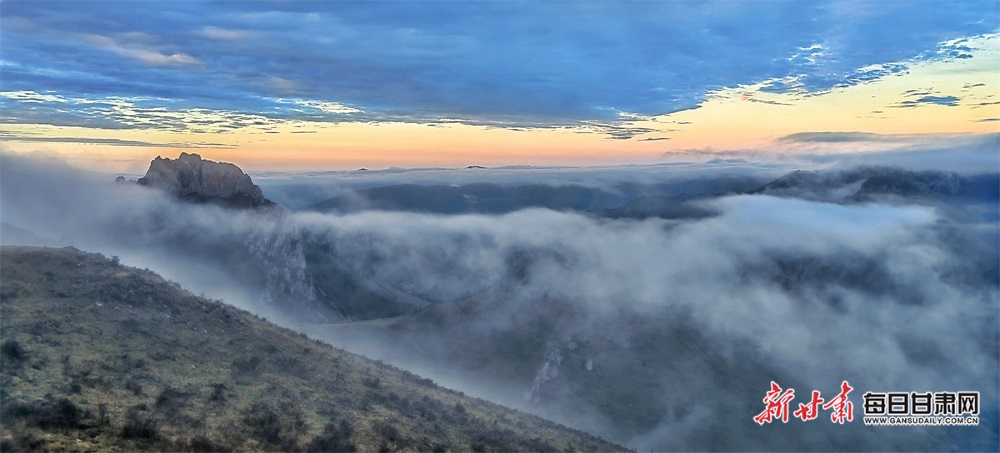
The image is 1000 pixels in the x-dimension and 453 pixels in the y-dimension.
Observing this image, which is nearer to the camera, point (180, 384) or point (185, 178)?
point (180, 384)

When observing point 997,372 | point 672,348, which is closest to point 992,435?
point 997,372

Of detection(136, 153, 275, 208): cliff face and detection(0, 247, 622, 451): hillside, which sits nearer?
detection(0, 247, 622, 451): hillside

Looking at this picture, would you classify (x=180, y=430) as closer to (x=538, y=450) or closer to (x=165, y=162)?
(x=538, y=450)

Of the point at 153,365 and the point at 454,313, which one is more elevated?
the point at 153,365

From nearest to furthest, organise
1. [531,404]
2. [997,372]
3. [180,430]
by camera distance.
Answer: [180,430] < [531,404] < [997,372]

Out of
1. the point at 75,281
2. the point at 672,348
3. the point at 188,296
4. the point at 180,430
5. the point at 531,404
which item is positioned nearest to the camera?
the point at 180,430

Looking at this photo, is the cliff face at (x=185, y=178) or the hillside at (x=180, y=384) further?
the cliff face at (x=185, y=178)

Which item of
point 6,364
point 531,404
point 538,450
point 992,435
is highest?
point 6,364

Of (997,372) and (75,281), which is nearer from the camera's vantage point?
(75,281)
